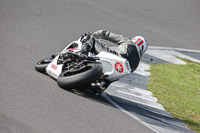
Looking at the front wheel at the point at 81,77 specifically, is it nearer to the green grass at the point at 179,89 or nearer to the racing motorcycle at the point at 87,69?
the racing motorcycle at the point at 87,69

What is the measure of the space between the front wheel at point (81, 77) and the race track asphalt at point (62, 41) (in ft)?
0.55

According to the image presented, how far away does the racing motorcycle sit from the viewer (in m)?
6.20

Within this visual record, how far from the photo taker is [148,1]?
1633 centimetres

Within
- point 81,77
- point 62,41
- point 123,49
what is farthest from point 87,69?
point 62,41

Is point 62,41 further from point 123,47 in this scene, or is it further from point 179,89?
point 123,47

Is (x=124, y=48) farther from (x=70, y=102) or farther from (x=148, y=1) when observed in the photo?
(x=148, y=1)

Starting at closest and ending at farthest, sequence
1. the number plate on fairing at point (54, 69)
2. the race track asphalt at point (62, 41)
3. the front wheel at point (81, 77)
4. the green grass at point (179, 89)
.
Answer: the race track asphalt at point (62, 41) < the front wheel at point (81, 77) < the number plate on fairing at point (54, 69) < the green grass at point (179, 89)

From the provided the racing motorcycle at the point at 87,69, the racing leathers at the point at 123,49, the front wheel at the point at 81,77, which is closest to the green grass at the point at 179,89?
the racing leathers at the point at 123,49

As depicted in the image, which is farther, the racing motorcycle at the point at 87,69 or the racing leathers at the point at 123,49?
the racing leathers at the point at 123,49

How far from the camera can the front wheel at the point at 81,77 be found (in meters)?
6.15

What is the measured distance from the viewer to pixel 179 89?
29.2 feet

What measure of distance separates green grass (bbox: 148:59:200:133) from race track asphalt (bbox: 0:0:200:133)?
1.61 meters

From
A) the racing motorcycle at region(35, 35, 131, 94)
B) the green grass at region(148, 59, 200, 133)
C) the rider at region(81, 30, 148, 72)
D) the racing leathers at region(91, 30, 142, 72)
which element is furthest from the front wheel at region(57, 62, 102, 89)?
the green grass at region(148, 59, 200, 133)

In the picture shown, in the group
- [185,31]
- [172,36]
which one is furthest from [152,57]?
[185,31]
